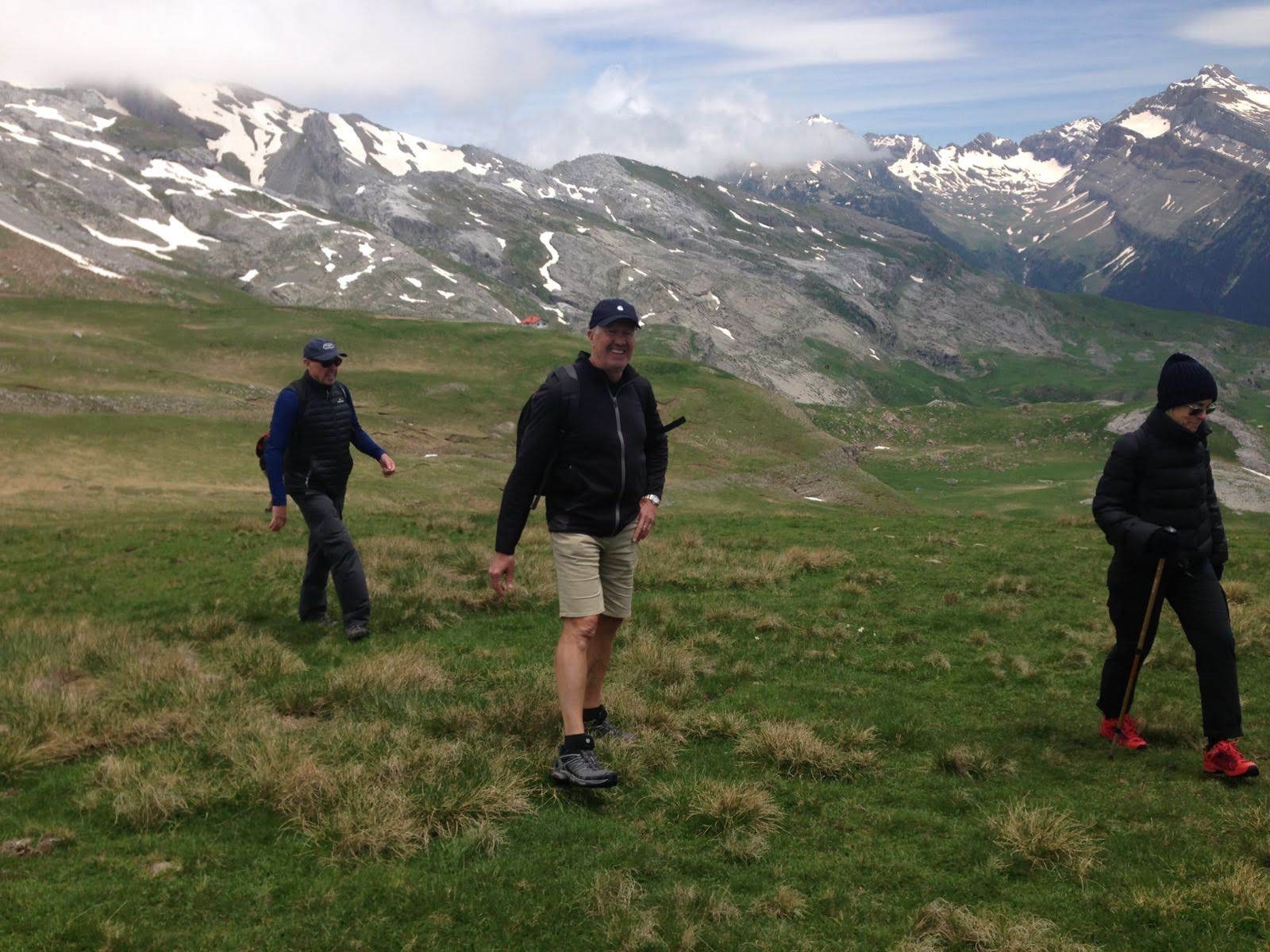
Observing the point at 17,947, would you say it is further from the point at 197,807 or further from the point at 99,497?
the point at 99,497

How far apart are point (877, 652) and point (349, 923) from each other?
28.5ft

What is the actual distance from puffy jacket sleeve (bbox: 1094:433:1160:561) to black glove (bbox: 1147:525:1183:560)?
0.22 meters

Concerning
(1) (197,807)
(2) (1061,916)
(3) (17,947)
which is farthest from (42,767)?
(2) (1061,916)

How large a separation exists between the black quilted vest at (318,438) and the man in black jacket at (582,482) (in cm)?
566

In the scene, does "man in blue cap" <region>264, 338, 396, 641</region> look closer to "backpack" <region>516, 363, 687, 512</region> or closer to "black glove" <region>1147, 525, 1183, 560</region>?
"backpack" <region>516, 363, 687, 512</region>

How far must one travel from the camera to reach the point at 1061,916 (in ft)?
19.5

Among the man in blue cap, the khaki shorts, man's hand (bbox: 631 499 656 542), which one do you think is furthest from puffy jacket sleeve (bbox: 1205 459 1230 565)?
the man in blue cap

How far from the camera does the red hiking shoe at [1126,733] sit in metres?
8.92

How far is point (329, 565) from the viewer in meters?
13.0

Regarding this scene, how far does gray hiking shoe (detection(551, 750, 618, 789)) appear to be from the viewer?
7.36 meters

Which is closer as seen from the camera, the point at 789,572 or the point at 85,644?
the point at 85,644

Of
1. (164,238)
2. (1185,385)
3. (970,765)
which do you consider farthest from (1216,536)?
(164,238)

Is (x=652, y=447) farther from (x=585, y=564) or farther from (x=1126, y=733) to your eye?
(x=1126, y=733)

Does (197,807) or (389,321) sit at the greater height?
(389,321)
